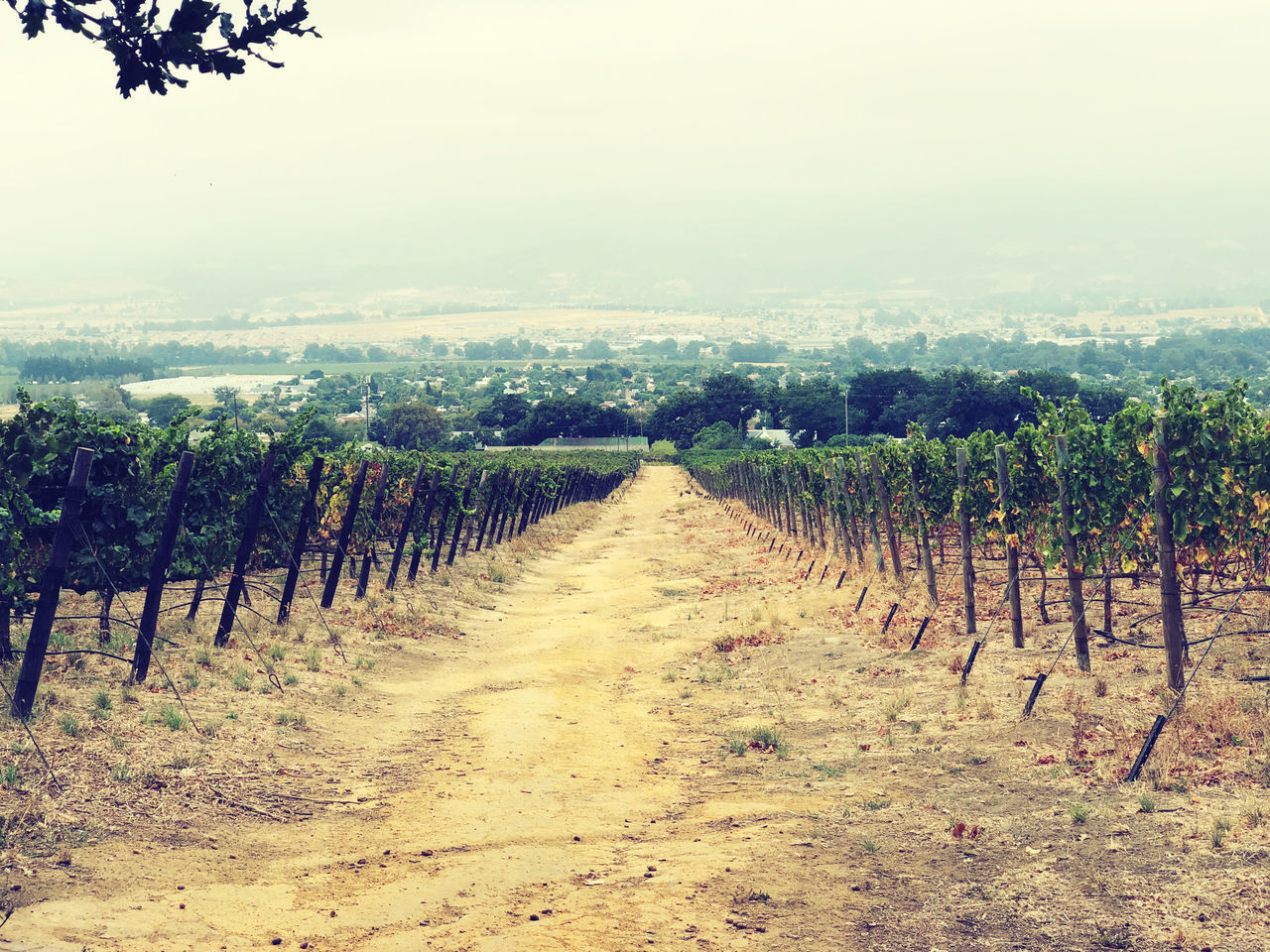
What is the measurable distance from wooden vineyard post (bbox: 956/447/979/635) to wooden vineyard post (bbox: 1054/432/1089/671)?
176 centimetres

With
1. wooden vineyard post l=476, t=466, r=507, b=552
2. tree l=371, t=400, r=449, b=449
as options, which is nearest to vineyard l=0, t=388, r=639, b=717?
wooden vineyard post l=476, t=466, r=507, b=552

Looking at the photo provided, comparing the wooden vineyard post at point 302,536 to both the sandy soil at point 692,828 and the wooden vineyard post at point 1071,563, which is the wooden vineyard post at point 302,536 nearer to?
the sandy soil at point 692,828

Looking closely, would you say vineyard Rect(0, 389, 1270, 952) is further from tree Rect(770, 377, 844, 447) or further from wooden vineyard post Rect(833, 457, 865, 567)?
tree Rect(770, 377, 844, 447)

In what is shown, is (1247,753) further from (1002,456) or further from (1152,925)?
(1002,456)

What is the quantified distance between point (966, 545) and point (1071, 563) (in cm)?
255

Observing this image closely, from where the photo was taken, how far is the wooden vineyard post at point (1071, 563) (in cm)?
1239

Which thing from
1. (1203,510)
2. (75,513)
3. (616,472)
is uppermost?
Result: (75,513)

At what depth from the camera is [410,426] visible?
119000 mm

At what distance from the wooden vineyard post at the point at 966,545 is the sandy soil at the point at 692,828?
0.86 m

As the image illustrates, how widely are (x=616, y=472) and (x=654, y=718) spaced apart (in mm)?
74353

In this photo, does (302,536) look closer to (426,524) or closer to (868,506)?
(426,524)

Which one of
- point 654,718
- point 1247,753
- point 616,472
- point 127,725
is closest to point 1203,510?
point 1247,753

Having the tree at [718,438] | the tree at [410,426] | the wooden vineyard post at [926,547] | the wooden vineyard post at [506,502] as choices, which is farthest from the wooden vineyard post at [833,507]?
the tree at [718,438]

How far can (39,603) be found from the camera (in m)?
9.04
